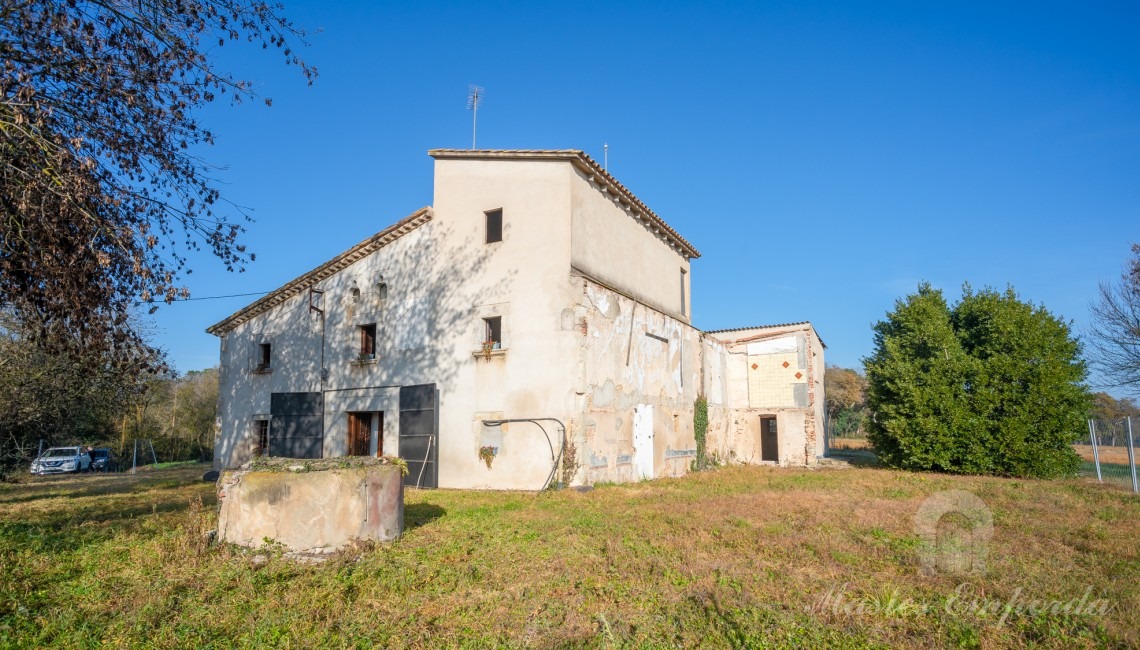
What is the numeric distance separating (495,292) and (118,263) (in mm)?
9201

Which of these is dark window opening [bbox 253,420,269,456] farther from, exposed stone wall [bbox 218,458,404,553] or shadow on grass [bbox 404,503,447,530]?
exposed stone wall [bbox 218,458,404,553]

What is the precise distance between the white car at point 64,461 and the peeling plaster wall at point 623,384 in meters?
27.3

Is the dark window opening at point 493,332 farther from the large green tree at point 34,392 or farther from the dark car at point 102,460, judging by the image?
the dark car at point 102,460

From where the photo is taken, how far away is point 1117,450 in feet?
52.3

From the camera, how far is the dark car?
30625 mm

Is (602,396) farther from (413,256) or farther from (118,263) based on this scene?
(118,263)

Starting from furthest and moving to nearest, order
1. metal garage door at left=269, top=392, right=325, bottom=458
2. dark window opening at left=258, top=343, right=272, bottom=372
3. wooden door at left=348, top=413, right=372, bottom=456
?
1. dark window opening at left=258, top=343, right=272, bottom=372
2. metal garage door at left=269, top=392, right=325, bottom=458
3. wooden door at left=348, top=413, right=372, bottom=456

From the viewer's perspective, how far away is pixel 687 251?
23.9 meters

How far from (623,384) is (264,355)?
43.1 feet

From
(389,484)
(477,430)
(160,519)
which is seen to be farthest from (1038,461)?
(160,519)

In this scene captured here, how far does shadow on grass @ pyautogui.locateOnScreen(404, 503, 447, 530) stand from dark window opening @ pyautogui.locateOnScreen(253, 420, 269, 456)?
1076 centimetres

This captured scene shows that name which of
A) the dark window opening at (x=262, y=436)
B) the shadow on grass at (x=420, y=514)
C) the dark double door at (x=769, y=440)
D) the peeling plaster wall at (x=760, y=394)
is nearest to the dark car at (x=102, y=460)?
the dark window opening at (x=262, y=436)

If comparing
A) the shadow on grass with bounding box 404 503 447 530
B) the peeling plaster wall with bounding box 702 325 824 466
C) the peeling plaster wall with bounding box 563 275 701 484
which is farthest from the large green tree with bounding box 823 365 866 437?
the shadow on grass with bounding box 404 503 447 530

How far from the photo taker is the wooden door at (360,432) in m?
18.2
